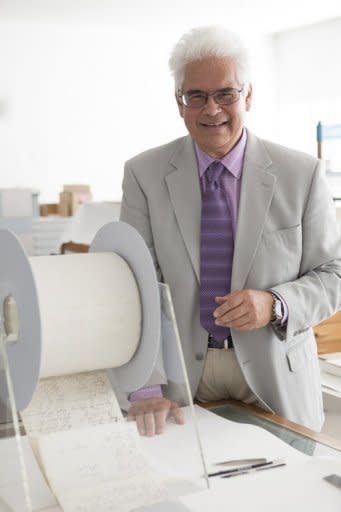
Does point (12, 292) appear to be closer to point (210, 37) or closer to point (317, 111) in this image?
point (210, 37)

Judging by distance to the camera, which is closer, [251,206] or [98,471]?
[98,471]

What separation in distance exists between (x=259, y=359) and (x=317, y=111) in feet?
28.3

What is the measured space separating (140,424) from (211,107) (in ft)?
2.29

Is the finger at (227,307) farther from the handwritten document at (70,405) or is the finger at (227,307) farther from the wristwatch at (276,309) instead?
the handwritten document at (70,405)

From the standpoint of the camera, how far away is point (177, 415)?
1.14m

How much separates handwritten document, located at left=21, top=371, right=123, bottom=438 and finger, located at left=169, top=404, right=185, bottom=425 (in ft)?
0.30

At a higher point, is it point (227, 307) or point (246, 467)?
point (227, 307)

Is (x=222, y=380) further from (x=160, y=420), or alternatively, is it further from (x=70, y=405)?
(x=70, y=405)

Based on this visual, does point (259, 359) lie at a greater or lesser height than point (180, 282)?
lesser

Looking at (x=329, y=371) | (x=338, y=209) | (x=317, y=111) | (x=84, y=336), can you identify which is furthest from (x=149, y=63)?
(x=84, y=336)

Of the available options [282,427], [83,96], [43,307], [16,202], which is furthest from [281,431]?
[83,96]

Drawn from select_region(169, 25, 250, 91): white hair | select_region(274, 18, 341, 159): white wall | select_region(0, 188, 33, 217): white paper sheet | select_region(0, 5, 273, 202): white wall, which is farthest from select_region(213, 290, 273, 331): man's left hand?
select_region(274, 18, 341, 159): white wall

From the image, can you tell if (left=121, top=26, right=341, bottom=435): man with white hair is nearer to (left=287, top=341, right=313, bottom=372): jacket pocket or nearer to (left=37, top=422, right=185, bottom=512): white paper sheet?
(left=287, top=341, right=313, bottom=372): jacket pocket

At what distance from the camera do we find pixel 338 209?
2.94 metres
